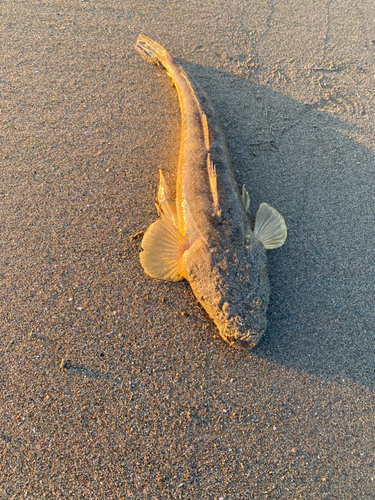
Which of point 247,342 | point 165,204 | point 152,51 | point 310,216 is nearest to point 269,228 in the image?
point 310,216

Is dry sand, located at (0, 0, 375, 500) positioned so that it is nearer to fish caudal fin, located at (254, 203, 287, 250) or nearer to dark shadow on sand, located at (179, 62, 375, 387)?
dark shadow on sand, located at (179, 62, 375, 387)

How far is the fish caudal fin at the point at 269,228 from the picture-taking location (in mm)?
3447

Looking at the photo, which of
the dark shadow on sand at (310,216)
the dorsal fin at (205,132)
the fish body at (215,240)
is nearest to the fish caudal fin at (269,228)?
the fish body at (215,240)

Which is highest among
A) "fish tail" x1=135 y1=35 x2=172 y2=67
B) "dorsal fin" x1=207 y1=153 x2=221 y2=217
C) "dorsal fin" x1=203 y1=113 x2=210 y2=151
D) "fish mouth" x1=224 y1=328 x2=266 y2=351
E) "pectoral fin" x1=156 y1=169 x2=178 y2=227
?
"fish tail" x1=135 y1=35 x2=172 y2=67

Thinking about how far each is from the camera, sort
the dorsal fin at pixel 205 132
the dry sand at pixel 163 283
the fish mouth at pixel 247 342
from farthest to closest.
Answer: the dorsal fin at pixel 205 132, the fish mouth at pixel 247 342, the dry sand at pixel 163 283

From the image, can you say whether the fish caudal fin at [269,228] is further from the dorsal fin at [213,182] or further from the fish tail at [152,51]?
the fish tail at [152,51]

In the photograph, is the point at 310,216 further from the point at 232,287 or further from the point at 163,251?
the point at 163,251

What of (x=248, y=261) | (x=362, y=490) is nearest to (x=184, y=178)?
(x=248, y=261)

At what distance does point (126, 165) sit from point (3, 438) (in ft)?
8.59

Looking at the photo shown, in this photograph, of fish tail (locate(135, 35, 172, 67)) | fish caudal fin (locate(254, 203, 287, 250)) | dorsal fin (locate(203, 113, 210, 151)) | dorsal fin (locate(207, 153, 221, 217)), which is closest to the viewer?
dorsal fin (locate(207, 153, 221, 217))

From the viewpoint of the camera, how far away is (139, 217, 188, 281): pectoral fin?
128 inches

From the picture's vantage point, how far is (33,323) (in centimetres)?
301

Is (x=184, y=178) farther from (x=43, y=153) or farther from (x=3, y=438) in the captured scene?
(x=3, y=438)

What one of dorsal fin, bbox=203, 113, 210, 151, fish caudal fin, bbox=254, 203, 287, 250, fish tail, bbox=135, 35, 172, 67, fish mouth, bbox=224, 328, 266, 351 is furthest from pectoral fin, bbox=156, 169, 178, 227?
fish tail, bbox=135, 35, 172, 67
